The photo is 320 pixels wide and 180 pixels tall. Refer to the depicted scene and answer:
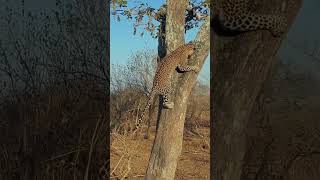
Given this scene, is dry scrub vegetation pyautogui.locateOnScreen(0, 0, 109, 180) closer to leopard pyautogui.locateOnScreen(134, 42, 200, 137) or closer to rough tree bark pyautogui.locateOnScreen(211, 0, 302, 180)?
rough tree bark pyautogui.locateOnScreen(211, 0, 302, 180)

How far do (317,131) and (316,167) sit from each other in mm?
129

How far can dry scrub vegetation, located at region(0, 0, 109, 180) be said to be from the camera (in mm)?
1813

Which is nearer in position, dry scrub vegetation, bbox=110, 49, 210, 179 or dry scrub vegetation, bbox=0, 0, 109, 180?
dry scrub vegetation, bbox=0, 0, 109, 180

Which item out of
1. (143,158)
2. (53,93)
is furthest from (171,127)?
(143,158)

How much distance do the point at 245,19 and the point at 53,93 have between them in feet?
2.76

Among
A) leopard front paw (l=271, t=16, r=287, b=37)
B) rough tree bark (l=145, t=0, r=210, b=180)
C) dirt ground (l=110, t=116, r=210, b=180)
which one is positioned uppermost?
leopard front paw (l=271, t=16, r=287, b=37)

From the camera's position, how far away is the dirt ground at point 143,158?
3373mm

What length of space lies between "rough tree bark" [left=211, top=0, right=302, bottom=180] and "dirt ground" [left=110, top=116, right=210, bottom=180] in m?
1.56

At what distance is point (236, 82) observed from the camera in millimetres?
1612

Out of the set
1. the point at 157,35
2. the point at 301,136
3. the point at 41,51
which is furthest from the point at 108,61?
the point at 157,35

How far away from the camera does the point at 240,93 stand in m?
1.61

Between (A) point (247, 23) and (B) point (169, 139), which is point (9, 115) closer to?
(A) point (247, 23)

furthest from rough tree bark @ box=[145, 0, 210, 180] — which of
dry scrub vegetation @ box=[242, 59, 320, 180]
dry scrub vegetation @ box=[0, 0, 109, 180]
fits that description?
dry scrub vegetation @ box=[242, 59, 320, 180]

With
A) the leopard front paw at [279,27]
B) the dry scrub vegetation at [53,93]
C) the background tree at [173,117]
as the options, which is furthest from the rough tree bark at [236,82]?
the background tree at [173,117]
